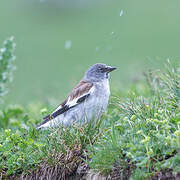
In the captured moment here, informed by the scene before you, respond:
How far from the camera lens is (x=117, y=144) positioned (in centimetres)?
468

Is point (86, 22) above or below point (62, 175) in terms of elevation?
above

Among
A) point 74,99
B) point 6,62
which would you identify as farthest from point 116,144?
point 6,62

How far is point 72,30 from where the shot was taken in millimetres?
21922

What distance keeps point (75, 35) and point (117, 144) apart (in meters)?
16.6

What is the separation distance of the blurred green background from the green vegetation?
5.37 m

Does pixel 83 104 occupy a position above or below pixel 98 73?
below

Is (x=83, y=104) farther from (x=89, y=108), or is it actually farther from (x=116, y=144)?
(x=116, y=144)

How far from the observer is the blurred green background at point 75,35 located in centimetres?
1520

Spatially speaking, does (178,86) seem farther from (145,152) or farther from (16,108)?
(16,108)

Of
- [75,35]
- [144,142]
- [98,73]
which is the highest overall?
[75,35]

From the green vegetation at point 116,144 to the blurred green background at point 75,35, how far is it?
211 inches

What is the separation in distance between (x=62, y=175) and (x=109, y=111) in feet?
6.63

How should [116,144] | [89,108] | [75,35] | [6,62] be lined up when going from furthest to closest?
[75,35]
[6,62]
[89,108]
[116,144]

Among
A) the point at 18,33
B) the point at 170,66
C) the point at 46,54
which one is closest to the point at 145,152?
the point at 170,66
